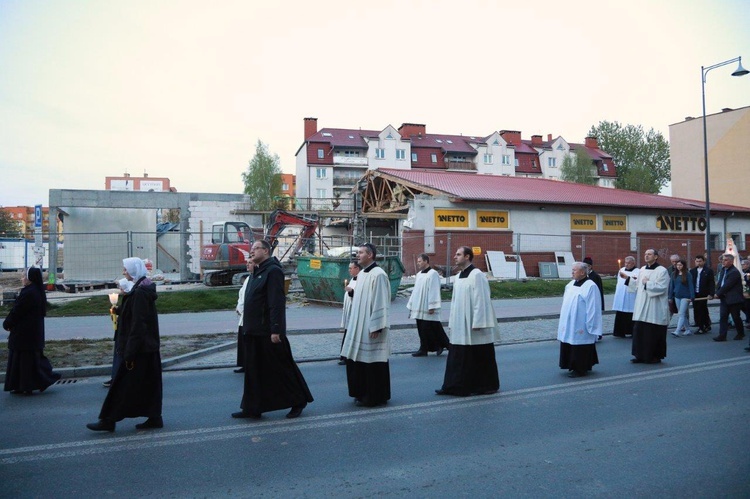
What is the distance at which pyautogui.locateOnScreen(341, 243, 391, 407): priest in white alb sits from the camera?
673cm

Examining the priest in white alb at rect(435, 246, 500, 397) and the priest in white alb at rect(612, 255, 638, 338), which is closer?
the priest in white alb at rect(435, 246, 500, 397)

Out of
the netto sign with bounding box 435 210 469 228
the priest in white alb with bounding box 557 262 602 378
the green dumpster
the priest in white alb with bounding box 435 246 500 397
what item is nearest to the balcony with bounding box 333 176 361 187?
the netto sign with bounding box 435 210 469 228

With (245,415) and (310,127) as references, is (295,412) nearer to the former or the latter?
(245,415)

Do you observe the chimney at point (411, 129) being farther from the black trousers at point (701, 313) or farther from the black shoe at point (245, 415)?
the black shoe at point (245, 415)

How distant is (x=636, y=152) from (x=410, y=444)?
7873cm

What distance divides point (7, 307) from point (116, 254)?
604 cm

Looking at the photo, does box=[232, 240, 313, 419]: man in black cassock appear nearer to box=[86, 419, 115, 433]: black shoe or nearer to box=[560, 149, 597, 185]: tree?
box=[86, 419, 115, 433]: black shoe

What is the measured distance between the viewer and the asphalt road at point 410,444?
4.41 m

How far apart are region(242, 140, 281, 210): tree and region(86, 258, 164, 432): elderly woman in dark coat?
58.6 metres

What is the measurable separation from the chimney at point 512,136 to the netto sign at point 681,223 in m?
43.2

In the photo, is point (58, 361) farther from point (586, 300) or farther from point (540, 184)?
point (540, 184)

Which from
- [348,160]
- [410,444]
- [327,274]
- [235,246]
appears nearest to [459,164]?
[348,160]

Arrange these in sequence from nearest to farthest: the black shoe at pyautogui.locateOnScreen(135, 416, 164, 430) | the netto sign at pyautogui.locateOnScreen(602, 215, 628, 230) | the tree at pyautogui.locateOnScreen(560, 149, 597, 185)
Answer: the black shoe at pyautogui.locateOnScreen(135, 416, 164, 430) < the netto sign at pyautogui.locateOnScreen(602, 215, 628, 230) < the tree at pyautogui.locateOnScreen(560, 149, 597, 185)

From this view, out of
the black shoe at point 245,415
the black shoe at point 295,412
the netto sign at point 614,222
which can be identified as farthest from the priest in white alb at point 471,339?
the netto sign at point 614,222
